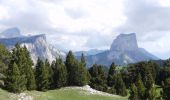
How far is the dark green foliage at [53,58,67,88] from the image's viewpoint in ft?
399

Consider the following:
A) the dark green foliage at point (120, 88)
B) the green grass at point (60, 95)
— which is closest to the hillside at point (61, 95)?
the green grass at point (60, 95)

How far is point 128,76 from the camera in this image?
572 feet

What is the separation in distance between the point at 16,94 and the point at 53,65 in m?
40.8

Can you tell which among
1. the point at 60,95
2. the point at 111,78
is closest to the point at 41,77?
the point at 60,95

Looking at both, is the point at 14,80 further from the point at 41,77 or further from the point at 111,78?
the point at 111,78

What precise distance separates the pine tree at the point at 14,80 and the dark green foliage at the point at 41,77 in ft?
55.7

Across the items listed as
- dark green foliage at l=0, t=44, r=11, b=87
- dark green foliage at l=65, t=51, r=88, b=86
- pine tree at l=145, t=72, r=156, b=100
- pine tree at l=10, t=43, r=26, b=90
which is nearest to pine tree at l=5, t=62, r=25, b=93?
pine tree at l=10, t=43, r=26, b=90

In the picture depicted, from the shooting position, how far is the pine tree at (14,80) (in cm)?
9123

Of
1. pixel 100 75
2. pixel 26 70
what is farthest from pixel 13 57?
pixel 100 75

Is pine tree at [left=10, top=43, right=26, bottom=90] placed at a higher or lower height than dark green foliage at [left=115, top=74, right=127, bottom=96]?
higher

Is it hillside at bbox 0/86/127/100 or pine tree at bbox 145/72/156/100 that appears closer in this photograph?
hillside at bbox 0/86/127/100

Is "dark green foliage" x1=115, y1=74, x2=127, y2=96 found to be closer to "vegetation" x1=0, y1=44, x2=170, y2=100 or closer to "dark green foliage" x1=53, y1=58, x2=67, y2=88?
"vegetation" x1=0, y1=44, x2=170, y2=100

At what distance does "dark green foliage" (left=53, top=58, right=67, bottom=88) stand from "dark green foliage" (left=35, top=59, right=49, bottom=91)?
280 inches

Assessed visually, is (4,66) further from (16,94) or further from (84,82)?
(84,82)
